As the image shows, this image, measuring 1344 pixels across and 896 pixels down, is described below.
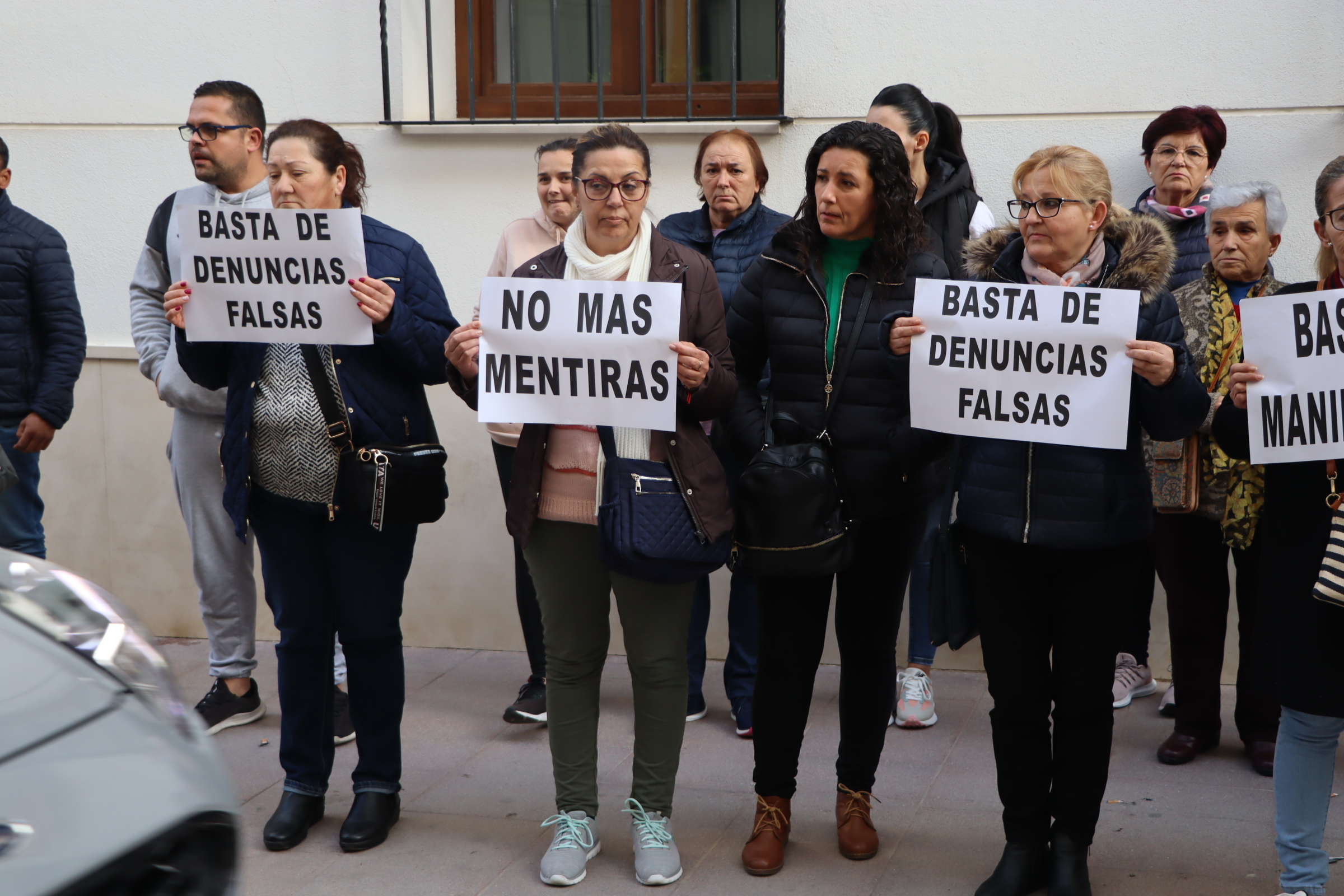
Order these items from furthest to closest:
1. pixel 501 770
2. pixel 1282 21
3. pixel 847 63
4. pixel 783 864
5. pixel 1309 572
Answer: pixel 847 63 < pixel 1282 21 < pixel 501 770 < pixel 783 864 < pixel 1309 572

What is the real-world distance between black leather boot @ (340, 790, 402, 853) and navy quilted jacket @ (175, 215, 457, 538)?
93cm

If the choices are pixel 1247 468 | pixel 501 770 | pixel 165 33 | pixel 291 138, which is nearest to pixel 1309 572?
pixel 1247 468

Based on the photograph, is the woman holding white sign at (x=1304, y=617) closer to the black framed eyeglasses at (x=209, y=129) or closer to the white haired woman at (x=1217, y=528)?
the white haired woman at (x=1217, y=528)

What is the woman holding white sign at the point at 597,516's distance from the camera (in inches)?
133

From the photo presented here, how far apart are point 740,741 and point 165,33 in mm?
4237

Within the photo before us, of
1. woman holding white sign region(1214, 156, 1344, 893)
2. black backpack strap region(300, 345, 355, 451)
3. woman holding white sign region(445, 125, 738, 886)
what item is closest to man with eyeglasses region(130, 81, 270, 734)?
black backpack strap region(300, 345, 355, 451)

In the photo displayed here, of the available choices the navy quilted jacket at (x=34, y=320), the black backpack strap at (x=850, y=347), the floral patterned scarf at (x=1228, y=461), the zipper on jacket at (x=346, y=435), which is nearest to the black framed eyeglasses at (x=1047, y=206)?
the black backpack strap at (x=850, y=347)

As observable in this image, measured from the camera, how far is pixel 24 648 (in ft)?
6.46

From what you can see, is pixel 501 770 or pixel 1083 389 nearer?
pixel 1083 389

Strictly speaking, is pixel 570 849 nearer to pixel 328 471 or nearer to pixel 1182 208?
pixel 328 471

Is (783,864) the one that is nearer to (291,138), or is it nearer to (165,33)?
(291,138)

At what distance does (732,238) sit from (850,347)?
4.67 ft

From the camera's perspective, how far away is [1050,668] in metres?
3.37

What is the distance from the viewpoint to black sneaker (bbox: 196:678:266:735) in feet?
15.9
